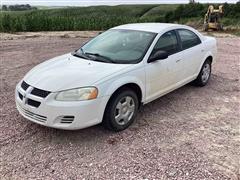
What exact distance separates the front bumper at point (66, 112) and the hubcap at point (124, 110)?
1.15 ft

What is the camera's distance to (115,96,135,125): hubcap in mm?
4367

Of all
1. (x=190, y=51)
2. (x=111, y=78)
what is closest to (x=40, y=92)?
(x=111, y=78)

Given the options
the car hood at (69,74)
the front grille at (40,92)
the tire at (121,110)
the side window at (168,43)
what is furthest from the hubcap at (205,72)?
the front grille at (40,92)

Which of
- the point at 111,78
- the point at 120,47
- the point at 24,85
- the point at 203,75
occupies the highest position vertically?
the point at 120,47

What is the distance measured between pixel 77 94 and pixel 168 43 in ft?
7.28

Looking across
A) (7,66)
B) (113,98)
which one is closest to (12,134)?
(113,98)

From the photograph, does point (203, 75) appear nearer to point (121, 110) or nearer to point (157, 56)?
point (157, 56)

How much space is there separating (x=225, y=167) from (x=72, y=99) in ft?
6.89

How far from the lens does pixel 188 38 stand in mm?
5988

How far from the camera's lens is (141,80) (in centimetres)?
464

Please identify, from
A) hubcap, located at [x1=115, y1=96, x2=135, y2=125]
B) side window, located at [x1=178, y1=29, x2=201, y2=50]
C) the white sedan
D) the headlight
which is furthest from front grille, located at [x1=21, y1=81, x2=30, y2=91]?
side window, located at [x1=178, y1=29, x2=201, y2=50]

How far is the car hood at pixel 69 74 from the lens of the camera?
404 cm

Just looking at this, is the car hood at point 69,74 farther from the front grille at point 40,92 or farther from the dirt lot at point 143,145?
the dirt lot at point 143,145

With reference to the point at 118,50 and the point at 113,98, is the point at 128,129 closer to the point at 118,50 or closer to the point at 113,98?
the point at 113,98
